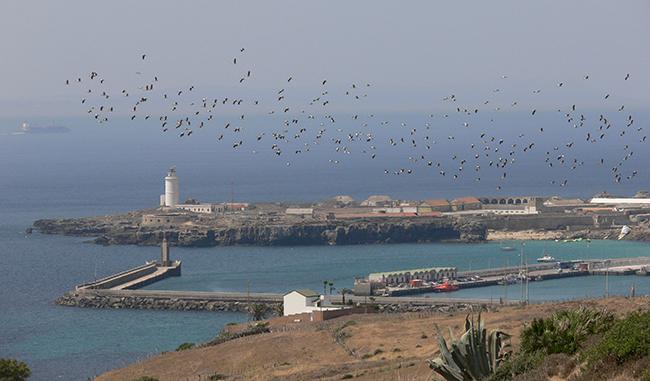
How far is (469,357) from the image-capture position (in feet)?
63.1

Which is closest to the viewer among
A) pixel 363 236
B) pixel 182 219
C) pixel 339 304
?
pixel 339 304

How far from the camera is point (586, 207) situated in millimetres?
117250

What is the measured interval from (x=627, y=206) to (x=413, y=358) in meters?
88.9

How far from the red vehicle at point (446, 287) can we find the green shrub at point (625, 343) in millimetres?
59035

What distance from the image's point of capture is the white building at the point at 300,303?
53.3 m

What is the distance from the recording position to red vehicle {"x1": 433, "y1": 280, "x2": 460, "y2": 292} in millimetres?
77500

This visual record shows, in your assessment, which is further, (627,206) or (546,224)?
(627,206)

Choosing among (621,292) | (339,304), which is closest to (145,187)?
(621,292)

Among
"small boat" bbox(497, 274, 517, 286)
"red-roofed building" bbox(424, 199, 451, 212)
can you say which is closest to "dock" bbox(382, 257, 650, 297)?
"small boat" bbox(497, 274, 517, 286)

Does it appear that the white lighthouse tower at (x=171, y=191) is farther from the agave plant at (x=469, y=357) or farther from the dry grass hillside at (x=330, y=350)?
the agave plant at (x=469, y=357)

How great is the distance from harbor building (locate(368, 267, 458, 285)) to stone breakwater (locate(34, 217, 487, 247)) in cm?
2587

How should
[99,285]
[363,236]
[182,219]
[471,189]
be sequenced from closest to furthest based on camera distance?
[99,285], [363,236], [182,219], [471,189]

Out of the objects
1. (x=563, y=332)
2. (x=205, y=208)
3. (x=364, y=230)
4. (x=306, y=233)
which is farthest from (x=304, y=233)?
(x=563, y=332)

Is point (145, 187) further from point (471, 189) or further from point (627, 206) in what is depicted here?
point (627, 206)
